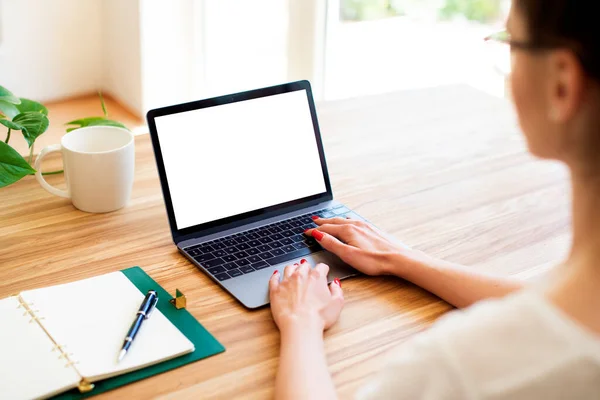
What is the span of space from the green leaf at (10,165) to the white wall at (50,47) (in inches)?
77.0

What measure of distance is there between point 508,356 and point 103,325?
62cm

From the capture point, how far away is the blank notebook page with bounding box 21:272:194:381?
3.20ft

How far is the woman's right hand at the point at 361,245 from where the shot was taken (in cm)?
121

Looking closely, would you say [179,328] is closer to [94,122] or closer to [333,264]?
[333,264]

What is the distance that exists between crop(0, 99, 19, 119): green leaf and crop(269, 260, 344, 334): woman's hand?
0.59 m

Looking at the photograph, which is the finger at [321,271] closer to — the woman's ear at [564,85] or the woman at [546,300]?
the woman at [546,300]

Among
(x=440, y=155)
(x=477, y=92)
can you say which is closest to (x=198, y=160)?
(x=440, y=155)

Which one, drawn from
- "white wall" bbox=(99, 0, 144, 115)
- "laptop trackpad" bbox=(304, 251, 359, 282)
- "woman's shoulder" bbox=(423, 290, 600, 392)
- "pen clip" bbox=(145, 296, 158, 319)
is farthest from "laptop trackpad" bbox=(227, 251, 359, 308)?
"white wall" bbox=(99, 0, 144, 115)

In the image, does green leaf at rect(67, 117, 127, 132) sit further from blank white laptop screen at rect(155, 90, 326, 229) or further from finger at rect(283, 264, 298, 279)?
finger at rect(283, 264, 298, 279)

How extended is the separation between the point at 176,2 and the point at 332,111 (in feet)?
4.71

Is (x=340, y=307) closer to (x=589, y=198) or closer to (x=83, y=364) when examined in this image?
(x=83, y=364)

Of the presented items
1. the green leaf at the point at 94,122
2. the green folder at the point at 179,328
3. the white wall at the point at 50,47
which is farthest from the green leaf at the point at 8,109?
the white wall at the point at 50,47

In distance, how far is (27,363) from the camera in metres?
0.96

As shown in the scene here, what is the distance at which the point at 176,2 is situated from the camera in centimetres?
305
